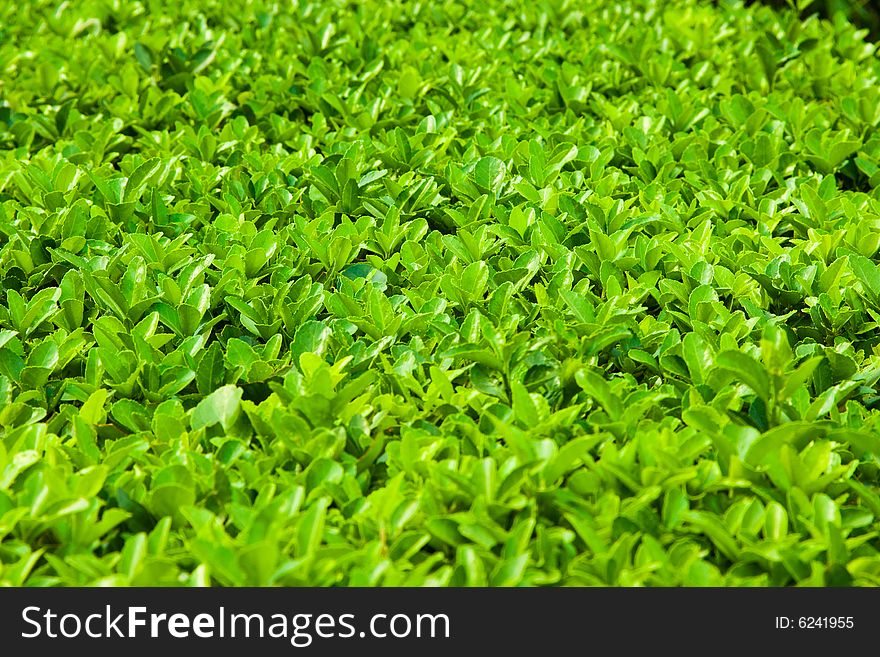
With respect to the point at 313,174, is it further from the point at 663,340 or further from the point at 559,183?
the point at 663,340

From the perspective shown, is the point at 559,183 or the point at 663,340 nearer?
the point at 663,340

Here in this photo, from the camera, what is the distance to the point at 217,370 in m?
2.42

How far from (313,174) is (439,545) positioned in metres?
1.69

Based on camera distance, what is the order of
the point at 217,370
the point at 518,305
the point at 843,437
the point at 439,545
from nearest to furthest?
1. the point at 439,545
2. the point at 843,437
3. the point at 217,370
4. the point at 518,305

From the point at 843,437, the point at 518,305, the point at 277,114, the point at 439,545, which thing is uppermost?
the point at 277,114

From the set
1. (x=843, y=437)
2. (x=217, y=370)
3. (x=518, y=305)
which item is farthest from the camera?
(x=518, y=305)

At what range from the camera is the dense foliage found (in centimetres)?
194

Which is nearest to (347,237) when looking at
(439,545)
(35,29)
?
(439,545)

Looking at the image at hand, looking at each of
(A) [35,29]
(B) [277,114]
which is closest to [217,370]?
(B) [277,114]

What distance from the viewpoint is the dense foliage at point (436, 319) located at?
194cm

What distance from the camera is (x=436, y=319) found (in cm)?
259
